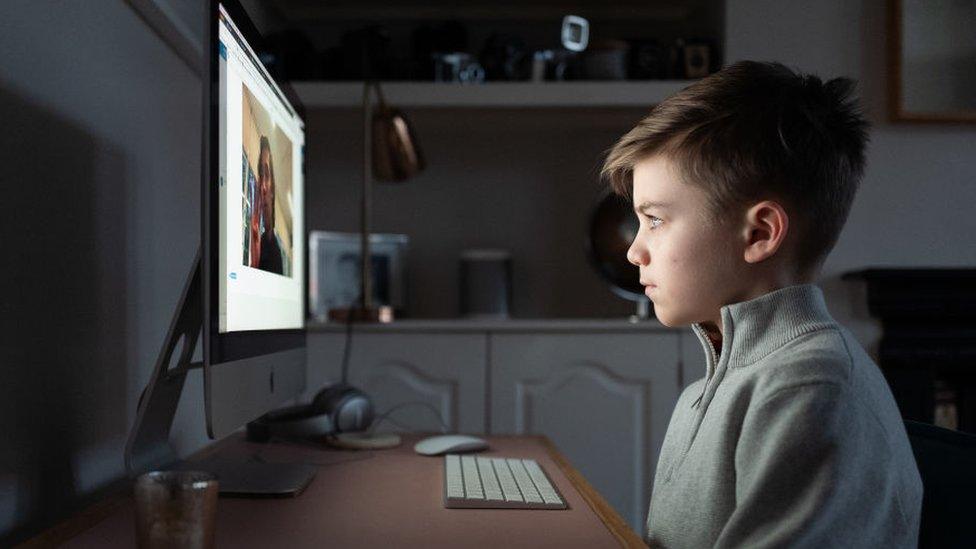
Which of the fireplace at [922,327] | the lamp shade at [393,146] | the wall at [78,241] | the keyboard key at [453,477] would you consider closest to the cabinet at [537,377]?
the lamp shade at [393,146]

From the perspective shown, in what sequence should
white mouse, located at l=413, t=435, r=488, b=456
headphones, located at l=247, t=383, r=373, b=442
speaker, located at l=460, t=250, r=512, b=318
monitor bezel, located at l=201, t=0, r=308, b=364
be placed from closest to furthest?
monitor bezel, located at l=201, t=0, r=308, b=364 < white mouse, located at l=413, t=435, r=488, b=456 < headphones, located at l=247, t=383, r=373, b=442 < speaker, located at l=460, t=250, r=512, b=318

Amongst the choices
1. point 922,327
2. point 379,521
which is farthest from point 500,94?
point 379,521

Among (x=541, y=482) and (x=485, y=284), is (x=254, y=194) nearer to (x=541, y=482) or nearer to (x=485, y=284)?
(x=541, y=482)

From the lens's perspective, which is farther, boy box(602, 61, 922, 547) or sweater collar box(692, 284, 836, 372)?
sweater collar box(692, 284, 836, 372)

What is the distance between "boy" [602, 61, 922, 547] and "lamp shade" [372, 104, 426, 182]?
1.13 m

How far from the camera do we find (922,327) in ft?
7.76

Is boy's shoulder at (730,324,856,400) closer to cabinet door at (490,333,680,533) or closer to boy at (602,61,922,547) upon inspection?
boy at (602,61,922,547)

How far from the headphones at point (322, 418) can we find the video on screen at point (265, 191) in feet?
0.83

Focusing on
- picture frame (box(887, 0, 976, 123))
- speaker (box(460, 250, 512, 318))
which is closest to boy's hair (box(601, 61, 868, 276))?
speaker (box(460, 250, 512, 318))

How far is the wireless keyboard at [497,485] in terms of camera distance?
924 mm

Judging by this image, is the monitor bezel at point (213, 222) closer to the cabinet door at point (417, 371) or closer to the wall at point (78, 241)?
the wall at point (78, 241)

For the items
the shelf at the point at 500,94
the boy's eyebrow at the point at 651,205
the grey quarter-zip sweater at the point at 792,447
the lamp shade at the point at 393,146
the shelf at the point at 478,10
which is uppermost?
the shelf at the point at 478,10

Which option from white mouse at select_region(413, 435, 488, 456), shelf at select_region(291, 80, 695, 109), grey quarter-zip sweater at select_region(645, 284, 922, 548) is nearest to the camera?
grey quarter-zip sweater at select_region(645, 284, 922, 548)

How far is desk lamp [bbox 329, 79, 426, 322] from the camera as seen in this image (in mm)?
2135
